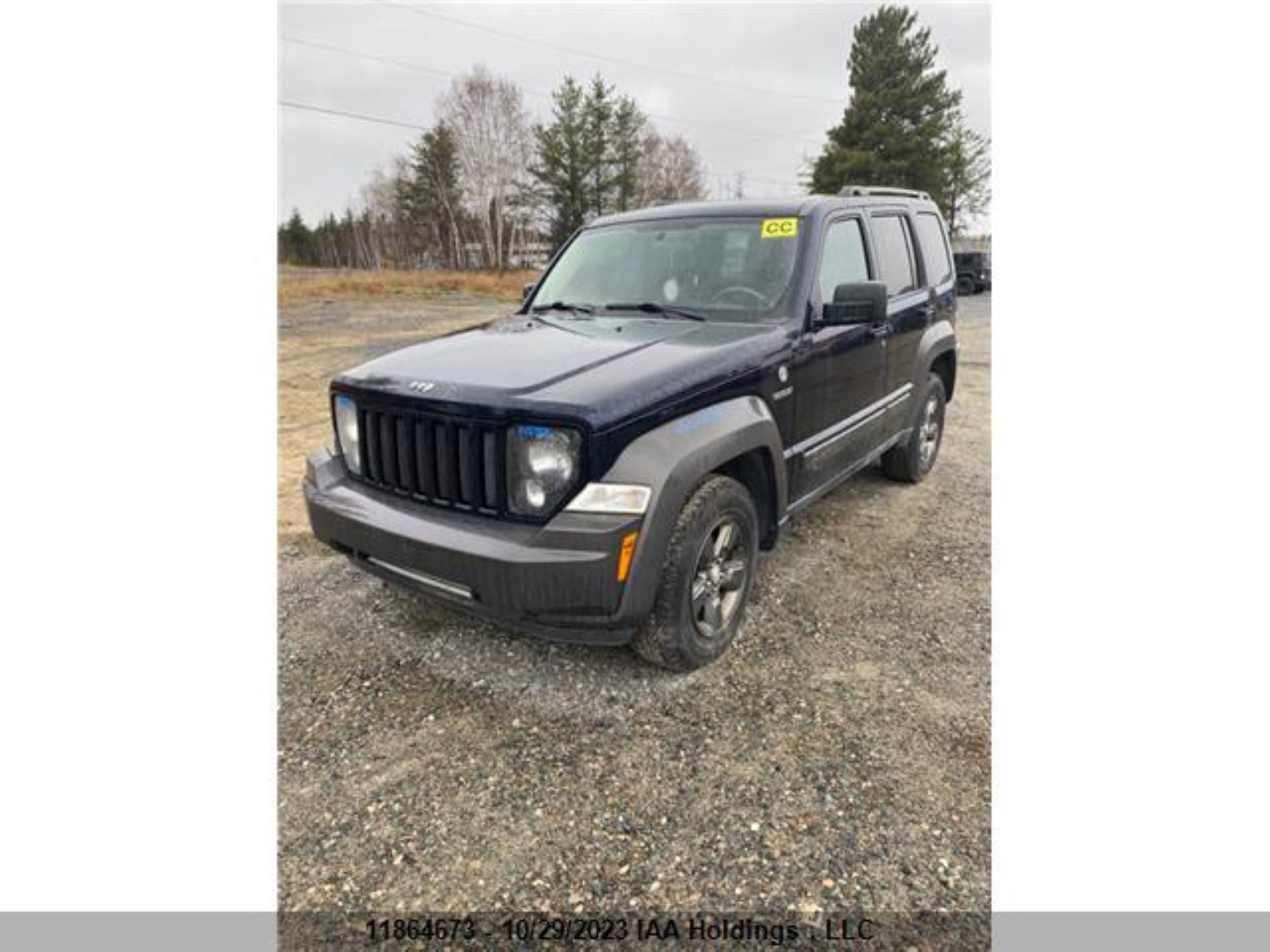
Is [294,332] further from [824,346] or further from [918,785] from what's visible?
[918,785]

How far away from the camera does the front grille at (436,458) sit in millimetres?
2260

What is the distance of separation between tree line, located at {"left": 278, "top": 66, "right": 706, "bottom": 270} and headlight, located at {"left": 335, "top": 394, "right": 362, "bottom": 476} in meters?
18.4

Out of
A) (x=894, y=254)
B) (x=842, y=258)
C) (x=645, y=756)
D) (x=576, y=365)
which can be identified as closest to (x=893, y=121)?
(x=894, y=254)

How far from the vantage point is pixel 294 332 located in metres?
13.6

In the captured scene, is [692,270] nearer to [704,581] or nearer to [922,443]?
[704,581]

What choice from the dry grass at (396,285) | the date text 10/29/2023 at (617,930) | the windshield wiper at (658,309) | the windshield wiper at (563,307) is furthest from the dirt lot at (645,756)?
the dry grass at (396,285)

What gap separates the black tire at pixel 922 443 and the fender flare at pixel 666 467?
2.30 metres

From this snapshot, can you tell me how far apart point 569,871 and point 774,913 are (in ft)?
1.73

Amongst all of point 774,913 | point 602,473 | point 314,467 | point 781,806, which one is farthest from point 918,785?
point 314,467

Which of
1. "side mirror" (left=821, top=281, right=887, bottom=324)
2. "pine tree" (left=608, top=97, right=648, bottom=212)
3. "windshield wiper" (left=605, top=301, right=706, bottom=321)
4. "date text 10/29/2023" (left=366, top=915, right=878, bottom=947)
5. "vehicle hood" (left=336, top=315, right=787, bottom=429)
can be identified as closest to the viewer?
"date text 10/29/2023" (left=366, top=915, right=878, bottom=947)

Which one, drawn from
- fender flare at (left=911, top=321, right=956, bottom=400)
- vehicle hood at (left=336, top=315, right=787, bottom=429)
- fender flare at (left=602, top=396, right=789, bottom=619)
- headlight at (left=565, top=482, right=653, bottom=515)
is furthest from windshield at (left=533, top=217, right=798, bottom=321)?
fender flare at (left=911, top=321, right=956, bottom=400)

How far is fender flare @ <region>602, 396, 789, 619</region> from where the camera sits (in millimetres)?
2205

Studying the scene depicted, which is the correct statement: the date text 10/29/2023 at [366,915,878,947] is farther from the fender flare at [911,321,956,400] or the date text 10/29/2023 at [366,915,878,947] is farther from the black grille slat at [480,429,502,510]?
the fender flare at [911,321,956,400]

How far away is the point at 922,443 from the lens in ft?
15.8
